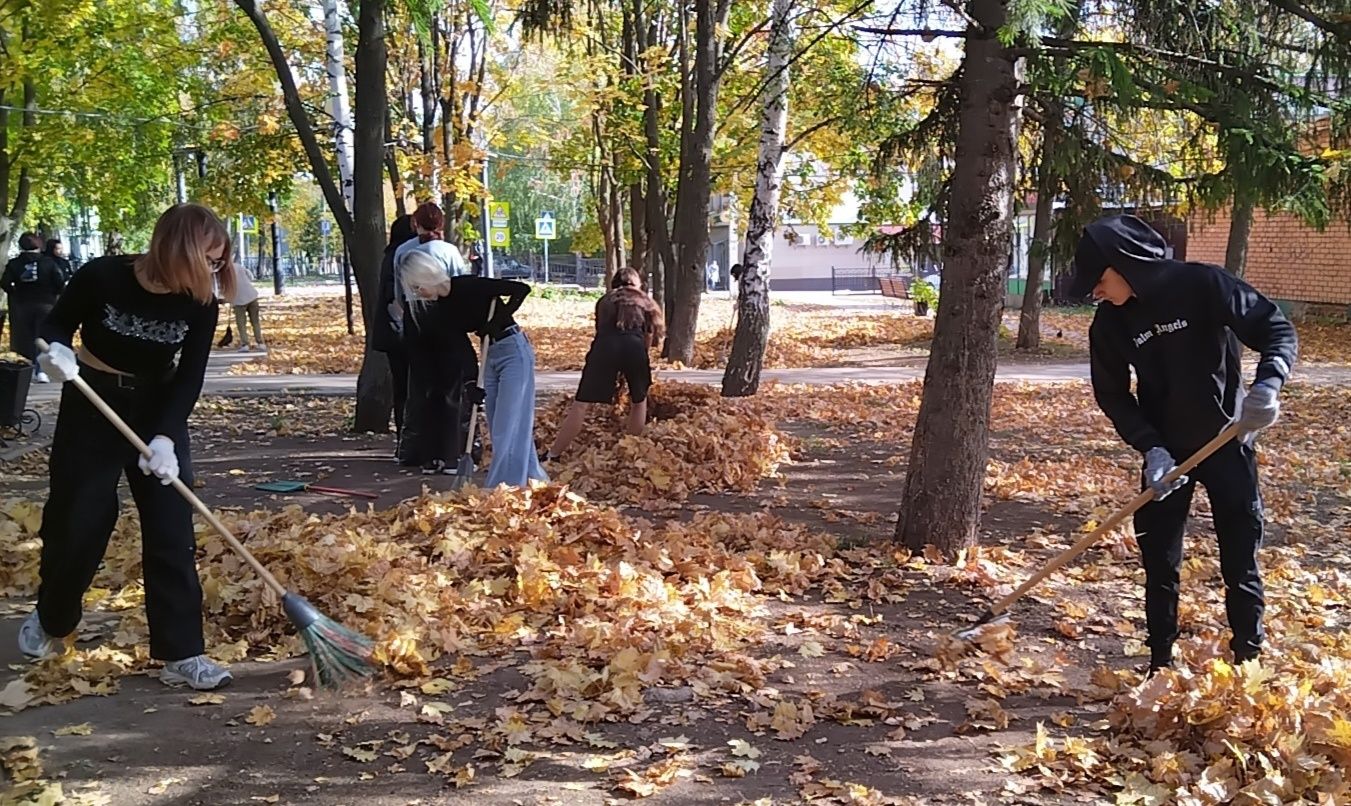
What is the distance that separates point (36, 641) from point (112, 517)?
2.29 feet

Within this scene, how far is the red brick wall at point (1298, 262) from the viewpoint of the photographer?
23.7m

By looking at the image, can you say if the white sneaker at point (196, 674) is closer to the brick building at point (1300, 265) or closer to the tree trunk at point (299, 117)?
the tree trunk at point (299, 117)

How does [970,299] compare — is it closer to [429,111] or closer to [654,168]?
[654,168]

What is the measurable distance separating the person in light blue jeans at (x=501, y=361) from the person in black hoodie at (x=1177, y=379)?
3.88m

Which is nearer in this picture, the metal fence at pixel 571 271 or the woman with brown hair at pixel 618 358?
the woman with brown hair at pixel 618 358

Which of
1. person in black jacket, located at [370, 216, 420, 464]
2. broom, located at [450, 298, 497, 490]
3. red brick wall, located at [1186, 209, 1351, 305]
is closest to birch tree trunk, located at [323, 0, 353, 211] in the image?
person in black jacket, located at [370, 216, 420, 464]

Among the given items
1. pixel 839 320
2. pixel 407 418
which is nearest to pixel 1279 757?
pixel 407 418

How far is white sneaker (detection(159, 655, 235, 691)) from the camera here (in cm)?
439

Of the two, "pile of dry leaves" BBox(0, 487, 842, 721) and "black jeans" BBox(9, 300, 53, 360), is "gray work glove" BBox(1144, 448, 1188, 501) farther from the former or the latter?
"black jeans" BBox(9, 300, 53, 360)

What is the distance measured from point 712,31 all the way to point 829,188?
9631 millimetres

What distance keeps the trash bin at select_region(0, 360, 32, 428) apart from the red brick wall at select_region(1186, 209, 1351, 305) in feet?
69.0

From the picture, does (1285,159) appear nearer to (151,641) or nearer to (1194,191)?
(1194,191)

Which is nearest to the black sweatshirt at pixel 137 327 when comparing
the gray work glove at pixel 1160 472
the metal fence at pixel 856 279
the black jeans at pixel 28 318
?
the gray work glove at pixel 1160 472

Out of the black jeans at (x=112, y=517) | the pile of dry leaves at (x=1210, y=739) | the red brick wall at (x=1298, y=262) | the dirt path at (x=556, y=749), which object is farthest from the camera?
the red brick wall at (x=1298, y=262)
